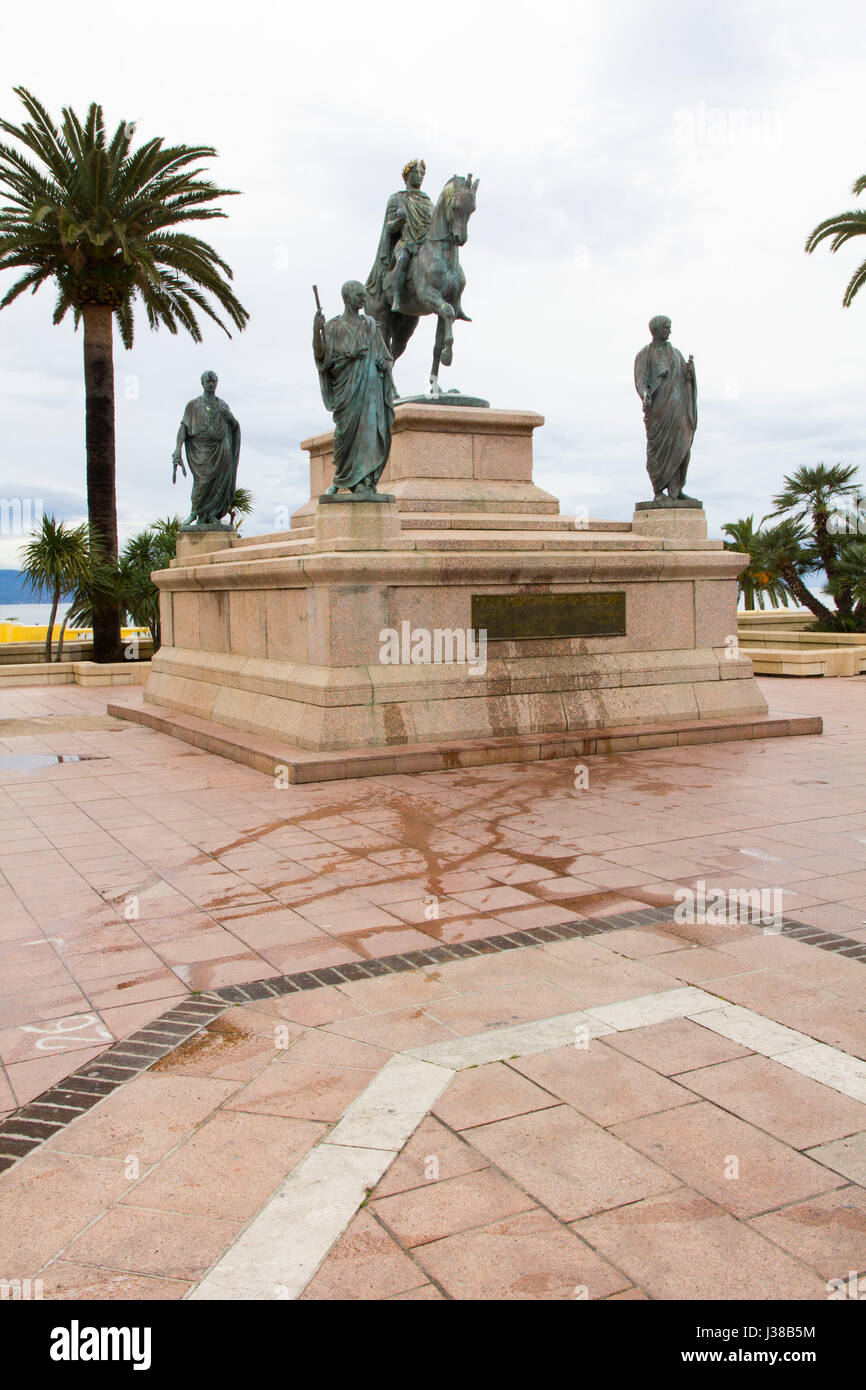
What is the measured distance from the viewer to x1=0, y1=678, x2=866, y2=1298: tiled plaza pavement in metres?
2.90

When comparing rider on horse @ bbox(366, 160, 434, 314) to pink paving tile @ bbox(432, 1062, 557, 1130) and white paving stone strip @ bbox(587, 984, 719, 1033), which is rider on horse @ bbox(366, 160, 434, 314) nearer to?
white paving stone strip @ bbox(587, 984, 719, 1033)

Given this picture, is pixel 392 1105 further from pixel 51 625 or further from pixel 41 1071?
pixel 51 625

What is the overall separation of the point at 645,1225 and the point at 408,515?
916 centimetres

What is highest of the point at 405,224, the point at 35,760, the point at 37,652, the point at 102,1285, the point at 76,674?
the point at 405,224

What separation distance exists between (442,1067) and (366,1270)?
46.3 inches

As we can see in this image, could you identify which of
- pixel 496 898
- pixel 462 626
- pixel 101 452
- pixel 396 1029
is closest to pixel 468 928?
pixel 496 898

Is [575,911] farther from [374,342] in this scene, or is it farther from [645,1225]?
[374,342]

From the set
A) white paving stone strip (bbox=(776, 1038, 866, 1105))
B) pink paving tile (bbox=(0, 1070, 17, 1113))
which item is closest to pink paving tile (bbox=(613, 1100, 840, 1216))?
white paving stone strip (bbox=(776, 1038, 866, 1105))

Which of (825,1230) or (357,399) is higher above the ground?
(357,399)

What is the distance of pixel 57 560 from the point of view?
70.7 feet

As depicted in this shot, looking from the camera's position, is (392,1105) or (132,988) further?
(132,988)

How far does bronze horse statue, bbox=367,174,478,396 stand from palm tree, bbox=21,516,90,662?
10185 mm
